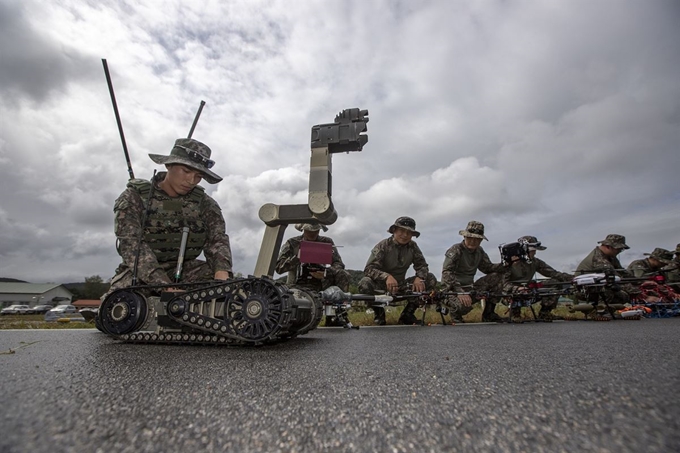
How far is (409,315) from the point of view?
6.74 m

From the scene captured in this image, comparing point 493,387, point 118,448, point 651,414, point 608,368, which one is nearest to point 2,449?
point 118,448

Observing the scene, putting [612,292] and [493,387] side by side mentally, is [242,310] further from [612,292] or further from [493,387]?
[612,292]

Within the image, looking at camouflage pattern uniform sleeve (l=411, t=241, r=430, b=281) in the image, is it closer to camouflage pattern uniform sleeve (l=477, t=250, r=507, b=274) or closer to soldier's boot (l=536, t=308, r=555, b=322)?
camouflage pattern uniform sleeve (l=477, t=250, r=507, b=274)

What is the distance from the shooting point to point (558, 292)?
22.0 feet

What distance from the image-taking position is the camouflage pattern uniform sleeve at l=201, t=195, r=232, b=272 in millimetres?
4125

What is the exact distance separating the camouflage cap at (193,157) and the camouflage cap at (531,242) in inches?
287

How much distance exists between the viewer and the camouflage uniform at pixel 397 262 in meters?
7.25

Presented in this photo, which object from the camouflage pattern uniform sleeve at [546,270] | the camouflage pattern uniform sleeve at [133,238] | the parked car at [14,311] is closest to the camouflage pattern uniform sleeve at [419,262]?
the camouflage pattern uniform sleeve at [546,270]

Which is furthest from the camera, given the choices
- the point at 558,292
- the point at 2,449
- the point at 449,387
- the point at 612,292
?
the point at 612,292

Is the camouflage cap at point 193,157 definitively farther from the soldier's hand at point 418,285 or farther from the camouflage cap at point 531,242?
the camouflage cap at point 531,242

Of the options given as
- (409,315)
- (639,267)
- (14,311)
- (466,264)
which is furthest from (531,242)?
(14,311)

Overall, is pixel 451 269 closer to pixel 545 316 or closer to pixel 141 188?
pixel 545 316

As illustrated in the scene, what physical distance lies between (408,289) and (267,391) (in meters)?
6.27

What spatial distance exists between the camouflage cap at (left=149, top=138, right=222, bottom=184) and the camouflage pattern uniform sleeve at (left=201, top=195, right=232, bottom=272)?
0.35 metres
